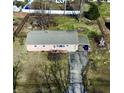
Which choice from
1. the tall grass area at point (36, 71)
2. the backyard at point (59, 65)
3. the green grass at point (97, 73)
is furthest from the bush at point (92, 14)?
the tall grass area at point (36, 71)

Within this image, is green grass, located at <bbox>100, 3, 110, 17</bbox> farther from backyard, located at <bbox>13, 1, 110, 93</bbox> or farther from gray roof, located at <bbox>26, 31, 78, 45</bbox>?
gray roof, located at <bbox>26, 31, 78, 45</bbox>

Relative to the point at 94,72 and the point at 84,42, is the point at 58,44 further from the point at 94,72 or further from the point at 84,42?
the point at 94,72

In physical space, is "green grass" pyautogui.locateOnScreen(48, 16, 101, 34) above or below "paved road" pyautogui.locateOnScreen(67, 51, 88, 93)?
above

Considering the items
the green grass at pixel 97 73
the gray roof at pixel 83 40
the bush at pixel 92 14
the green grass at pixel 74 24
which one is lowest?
the green grass at pixel 97 73

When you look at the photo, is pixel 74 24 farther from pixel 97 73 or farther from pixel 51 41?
pixel 97 73

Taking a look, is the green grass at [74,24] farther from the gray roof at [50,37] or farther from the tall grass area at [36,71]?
the tall grass area at [36,71]

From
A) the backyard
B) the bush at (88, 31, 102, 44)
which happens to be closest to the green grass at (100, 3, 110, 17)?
the backyard
